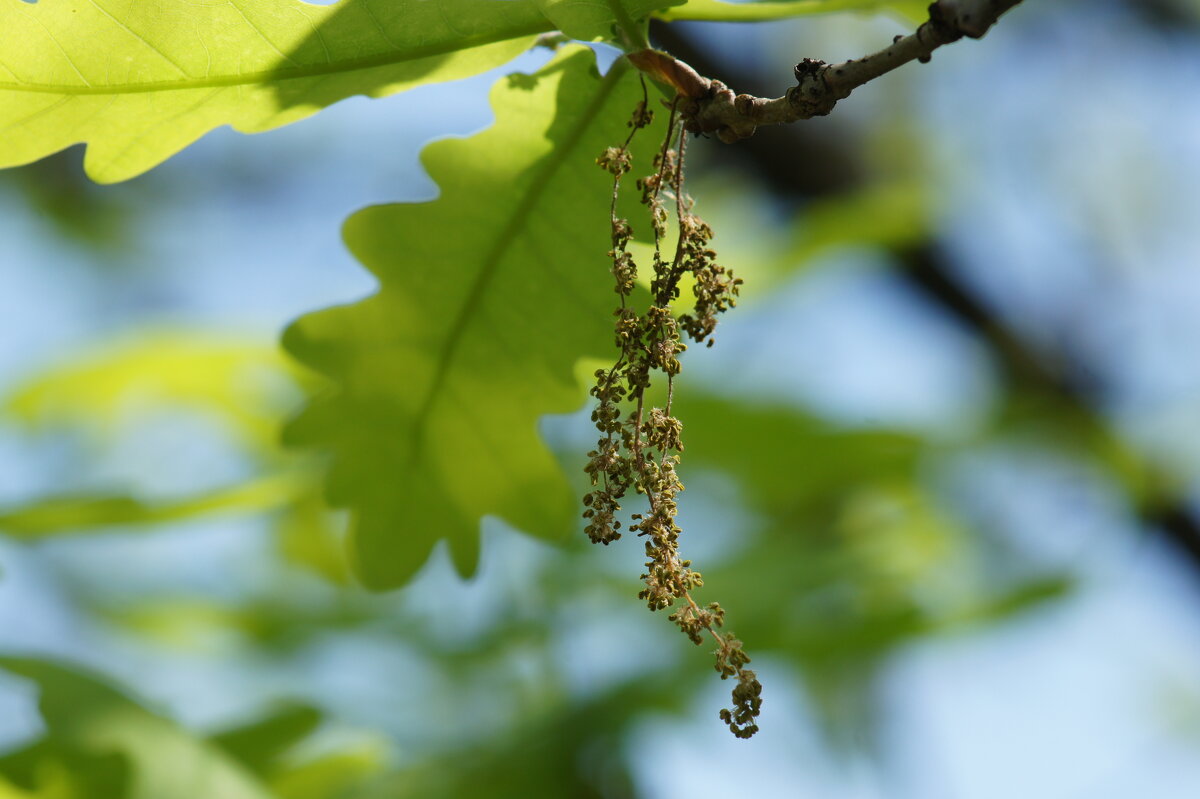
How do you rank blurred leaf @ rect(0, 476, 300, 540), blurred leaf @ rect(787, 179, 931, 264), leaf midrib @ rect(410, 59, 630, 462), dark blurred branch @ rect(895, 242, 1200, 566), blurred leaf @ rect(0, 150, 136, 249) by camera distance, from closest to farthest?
1. leaf midrib @ rect(410, 59, 630, 462)
2. blurred leaf @ rect(0, 476, 300, 540)
3. blurred leaf @ rect(787, 179, 931, 264)
4. dark blurred branch @ rect(895, 242, 1200, 566)
5. blurred leaf @ rect(0, 150, 136, 249)

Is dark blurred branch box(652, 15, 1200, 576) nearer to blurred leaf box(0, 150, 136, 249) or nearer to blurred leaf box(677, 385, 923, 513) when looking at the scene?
blurred leaf box(677, 385, 923, 513)

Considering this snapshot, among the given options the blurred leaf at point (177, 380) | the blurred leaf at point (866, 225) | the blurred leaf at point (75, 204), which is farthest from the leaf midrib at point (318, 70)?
the blurred leaf at point (75, 204)

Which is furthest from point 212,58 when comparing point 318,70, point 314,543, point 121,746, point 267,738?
point 314,543

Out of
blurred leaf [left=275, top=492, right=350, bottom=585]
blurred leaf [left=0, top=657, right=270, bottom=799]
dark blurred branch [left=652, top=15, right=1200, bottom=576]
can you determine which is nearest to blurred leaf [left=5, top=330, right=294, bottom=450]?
blurred leaf [left=275, top=492, right=350, bottom=585]

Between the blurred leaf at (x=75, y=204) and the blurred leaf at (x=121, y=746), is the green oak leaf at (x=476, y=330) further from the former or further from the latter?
the blurred leaf at (x=75, y=204)

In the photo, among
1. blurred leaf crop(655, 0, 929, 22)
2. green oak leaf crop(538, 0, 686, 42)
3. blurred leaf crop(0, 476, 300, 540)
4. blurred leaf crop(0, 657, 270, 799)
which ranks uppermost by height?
blurred leaf crop(0, 476, 300, 540)

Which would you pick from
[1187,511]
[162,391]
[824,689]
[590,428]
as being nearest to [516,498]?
[590,428]

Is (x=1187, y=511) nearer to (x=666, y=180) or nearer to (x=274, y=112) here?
(x=666, y=180)

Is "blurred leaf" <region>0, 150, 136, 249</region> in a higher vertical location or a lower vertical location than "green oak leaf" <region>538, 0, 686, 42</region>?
higher

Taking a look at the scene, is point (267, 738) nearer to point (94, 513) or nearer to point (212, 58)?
point (94, 513)
